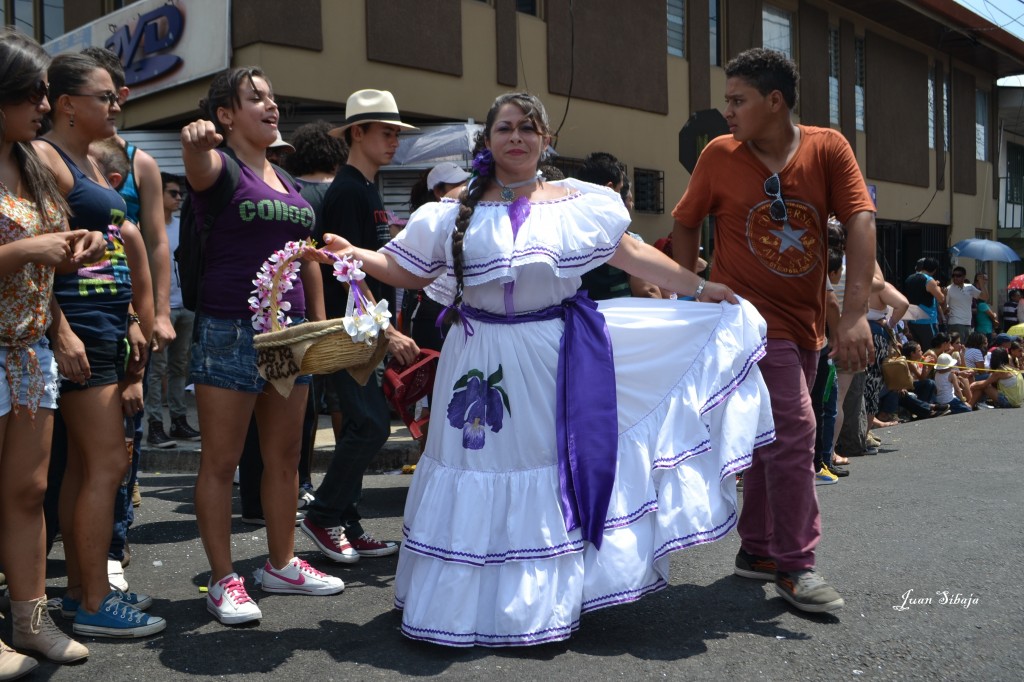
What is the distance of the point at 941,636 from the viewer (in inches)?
161

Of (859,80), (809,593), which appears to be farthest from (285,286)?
(859,80)

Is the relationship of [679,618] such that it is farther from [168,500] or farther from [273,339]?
[168,500]

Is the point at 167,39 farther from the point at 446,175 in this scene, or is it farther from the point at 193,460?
the point at 446,175

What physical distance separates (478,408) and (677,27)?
15.0 m

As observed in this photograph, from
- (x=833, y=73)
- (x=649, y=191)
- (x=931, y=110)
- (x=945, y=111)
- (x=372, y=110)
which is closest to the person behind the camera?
(x=372, y=110)

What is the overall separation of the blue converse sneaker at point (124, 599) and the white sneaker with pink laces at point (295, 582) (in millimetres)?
504

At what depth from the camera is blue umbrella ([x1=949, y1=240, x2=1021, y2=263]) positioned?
23953 millimetres

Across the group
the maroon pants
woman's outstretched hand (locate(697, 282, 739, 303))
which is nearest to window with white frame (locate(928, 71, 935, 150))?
the maroon pants

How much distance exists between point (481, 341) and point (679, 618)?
4.44ft

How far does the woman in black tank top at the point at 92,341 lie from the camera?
3941 mm

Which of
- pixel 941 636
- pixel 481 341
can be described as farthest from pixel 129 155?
pixel 941 636

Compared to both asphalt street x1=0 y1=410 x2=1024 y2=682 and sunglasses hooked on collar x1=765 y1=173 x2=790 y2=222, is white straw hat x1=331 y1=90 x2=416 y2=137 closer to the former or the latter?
sunglasses hooked on collar x1=765 y1=173 x2=790 y2=222

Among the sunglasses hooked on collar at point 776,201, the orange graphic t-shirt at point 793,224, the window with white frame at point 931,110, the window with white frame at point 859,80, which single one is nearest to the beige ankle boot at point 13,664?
the orange graphic t-shirt at point 793,224

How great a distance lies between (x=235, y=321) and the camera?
14.0 feet
